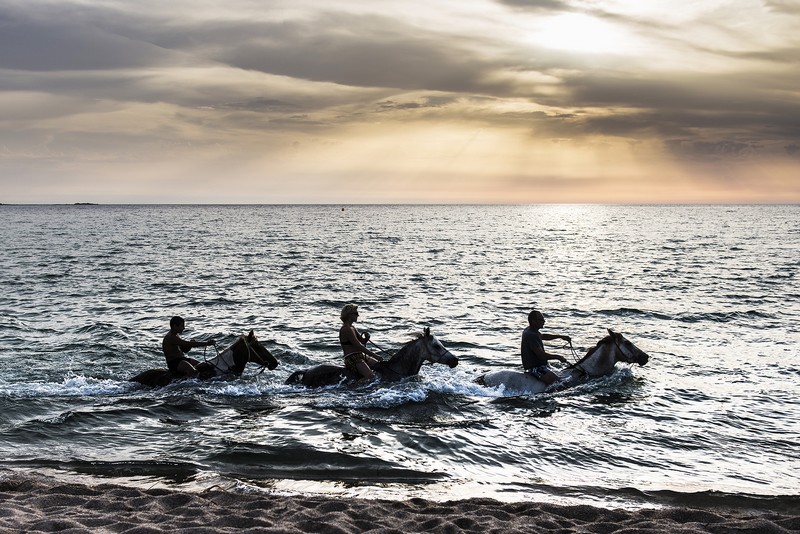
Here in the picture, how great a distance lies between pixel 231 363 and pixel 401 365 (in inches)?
168

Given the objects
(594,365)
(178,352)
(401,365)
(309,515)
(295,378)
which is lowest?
(295,378)

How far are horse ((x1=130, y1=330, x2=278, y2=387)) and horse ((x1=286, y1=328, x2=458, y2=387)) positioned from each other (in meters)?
1.12

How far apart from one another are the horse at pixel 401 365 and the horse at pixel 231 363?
3.67ft

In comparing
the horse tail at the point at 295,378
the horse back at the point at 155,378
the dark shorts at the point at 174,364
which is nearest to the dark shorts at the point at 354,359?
the horse tail at the point at 295,378

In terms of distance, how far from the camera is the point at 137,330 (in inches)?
1013

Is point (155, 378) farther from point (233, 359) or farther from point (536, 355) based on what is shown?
point (536, 355)

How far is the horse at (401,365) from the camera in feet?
53.9

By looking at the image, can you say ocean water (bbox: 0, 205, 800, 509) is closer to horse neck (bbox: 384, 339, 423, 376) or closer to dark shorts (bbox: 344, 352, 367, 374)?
horse neck (bbox: 384, 339, 423, 376)

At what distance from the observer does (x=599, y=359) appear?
1752 cm

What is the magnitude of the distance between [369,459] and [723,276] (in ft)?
140

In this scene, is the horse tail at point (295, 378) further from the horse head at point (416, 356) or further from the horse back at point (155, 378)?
the horse back at point (155, 378)

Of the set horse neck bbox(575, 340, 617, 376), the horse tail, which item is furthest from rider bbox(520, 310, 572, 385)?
the horse tail

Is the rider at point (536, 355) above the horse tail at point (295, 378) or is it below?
above

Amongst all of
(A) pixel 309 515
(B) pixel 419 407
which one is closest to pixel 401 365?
(B) pixel 419 407
